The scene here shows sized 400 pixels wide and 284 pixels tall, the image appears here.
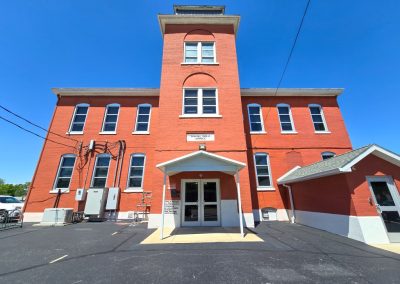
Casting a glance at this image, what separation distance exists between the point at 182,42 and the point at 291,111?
32.9 feet

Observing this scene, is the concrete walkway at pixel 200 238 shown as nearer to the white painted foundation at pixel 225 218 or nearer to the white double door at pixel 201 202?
the white painted foundation at pixel 225 218

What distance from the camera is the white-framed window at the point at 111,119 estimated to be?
13778 millimetres

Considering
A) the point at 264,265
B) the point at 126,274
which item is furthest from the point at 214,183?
the point at 126,274

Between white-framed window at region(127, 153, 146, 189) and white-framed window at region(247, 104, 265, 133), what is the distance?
8.59 m

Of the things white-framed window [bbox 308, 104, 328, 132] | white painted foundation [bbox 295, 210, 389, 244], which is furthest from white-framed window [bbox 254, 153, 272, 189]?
white-framed window [bbox 308, 104, 328, 132]

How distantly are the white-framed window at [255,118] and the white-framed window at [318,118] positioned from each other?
4.23 m

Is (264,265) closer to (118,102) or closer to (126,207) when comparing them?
(126,207)

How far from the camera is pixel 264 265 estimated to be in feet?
14.6

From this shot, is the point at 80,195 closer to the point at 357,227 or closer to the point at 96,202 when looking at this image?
the point at 96,202

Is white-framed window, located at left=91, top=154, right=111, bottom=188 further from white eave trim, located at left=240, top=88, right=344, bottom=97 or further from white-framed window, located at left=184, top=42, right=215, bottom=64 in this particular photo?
white eave trim, located at left=240, top=88, right=344, bottom=97

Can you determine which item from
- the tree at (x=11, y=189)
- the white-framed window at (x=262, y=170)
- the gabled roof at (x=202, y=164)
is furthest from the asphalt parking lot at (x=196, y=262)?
the tree at (x=11, y=189)

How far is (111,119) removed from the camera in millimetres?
14094

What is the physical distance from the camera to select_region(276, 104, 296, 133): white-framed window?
13867 mm

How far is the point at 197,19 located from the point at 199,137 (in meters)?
9.30
